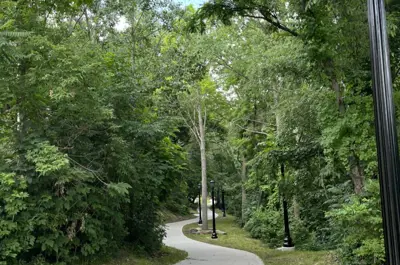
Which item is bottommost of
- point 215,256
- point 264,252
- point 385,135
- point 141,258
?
point 264,252

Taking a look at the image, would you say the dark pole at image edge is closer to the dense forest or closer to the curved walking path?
the dense forest

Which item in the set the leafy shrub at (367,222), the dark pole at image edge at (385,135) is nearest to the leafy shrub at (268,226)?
the leafy shrub at (367,222)

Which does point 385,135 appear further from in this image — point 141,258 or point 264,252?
point 264,252

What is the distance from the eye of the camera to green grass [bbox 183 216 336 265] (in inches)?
357

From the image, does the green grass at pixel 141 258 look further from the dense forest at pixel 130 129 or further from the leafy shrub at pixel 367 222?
the leafy shrub at pixel 367 222

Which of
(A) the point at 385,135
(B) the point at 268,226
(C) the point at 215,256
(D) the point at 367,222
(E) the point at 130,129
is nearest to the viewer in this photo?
(A) the point at 385,135

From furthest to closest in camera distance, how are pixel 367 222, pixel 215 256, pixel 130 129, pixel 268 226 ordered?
pixel 268 226
pixel 215 256
pixel 130 129
pixel 367 222

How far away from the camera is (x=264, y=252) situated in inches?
491

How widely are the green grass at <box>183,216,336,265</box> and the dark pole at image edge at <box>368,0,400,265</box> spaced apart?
7.02m

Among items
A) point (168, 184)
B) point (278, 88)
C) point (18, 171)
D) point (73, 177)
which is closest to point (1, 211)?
point (18, 171)

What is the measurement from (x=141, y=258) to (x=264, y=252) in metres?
4.83

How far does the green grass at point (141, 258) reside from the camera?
8.46 metres

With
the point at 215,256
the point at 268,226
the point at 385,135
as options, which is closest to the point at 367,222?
the point at 385,135

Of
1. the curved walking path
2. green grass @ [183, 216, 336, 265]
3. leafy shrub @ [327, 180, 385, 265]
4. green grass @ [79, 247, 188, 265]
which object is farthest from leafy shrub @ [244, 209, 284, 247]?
leafy shrub @ [327, 180, 385, 265]
